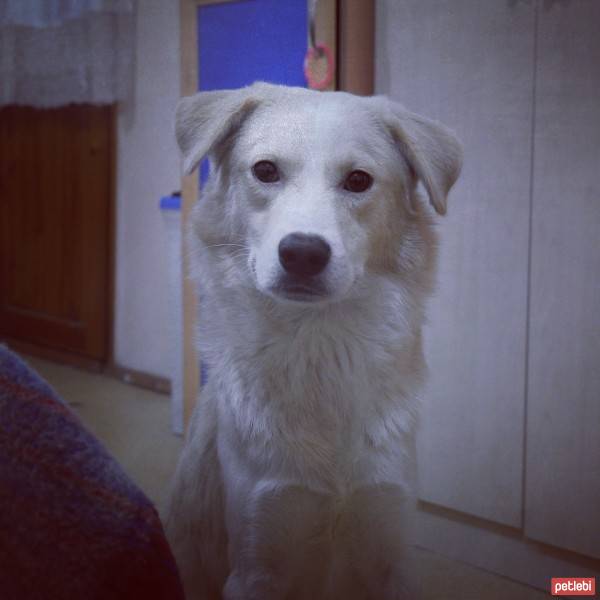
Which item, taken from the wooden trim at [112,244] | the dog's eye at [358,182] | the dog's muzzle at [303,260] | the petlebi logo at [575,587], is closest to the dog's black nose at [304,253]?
the dog's muzzle at [303,260]

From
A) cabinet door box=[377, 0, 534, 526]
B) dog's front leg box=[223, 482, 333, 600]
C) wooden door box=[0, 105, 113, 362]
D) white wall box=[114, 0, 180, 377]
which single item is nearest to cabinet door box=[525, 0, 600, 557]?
cabinet door box=[377, 0, 534, 526]

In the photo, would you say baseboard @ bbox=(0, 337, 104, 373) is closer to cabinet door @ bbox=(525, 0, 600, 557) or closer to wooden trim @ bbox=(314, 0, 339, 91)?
wooden trim @ bbox=(314, 0, 339, 91)

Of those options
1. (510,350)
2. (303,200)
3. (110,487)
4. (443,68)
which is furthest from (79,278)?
(510,350)

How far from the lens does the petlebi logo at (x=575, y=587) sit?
0.87 metres

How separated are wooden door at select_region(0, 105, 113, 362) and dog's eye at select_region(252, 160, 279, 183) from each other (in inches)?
7.2

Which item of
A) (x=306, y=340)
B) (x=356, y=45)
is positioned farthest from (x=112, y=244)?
(x=356, y=45)

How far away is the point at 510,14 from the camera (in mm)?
864

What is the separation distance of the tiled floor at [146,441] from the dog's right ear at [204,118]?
299mm

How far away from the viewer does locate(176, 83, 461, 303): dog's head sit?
2.74 ft

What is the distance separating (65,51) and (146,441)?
509 mm

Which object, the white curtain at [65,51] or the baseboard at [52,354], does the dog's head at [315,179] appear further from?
the baseboard at [52,354]

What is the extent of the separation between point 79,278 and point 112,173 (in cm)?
14

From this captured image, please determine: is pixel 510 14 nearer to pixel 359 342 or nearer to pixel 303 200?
pixel 303 200

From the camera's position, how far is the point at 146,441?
0.96 meters
